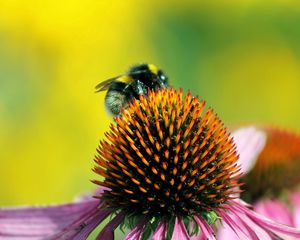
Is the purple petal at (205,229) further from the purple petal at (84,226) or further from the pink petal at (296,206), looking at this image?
the pink petal at (296,206)

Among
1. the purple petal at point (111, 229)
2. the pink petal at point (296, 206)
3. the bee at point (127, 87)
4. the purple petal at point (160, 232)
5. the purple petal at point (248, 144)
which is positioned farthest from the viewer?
the pink petal at point (296, 206)

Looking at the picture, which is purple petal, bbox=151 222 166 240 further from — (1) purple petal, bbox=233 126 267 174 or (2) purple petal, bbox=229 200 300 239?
(1) purple petal, bbox=233 126 267 174

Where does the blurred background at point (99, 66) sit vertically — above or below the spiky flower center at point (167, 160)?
above

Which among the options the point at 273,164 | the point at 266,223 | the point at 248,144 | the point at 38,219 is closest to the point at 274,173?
the point at 273,164

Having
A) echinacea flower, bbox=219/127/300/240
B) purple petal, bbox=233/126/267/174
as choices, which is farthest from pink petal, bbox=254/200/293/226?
purple petal, bbox=233/126/267/174

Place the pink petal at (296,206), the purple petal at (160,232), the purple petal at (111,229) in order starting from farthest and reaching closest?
the pink petal at (296,206)
the purple petal at (111,229)
the purple petal at (160,232)

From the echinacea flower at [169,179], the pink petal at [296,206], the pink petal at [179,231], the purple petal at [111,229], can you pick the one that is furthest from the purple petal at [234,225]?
the pink petal at [296,206]

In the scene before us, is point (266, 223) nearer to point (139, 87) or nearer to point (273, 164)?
point (139, 87)
